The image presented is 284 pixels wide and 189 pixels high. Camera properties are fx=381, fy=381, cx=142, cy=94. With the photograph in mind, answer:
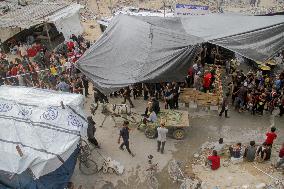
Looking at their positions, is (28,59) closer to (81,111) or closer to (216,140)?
(81,111)

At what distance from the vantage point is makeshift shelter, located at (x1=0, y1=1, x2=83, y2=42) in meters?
21.3

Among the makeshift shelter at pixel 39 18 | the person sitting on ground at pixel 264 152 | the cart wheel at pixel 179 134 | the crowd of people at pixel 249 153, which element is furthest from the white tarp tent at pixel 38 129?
the makeshift shelter at pixel 39 18

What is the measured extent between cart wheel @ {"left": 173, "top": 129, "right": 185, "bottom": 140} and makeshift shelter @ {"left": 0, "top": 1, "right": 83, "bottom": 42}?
434 inches

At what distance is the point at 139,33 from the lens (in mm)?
15047

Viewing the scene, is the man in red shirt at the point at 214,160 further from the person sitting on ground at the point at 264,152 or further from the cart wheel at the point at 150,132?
the cart wheel at the point at 150,132

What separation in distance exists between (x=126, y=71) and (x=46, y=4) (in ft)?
41.4

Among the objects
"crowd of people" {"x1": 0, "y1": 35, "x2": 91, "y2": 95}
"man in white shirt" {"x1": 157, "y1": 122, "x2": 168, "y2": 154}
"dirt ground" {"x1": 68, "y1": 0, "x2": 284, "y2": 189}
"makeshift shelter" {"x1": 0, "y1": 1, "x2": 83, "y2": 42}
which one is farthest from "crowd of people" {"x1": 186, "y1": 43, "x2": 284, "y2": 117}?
"makeshift shelter" {"x1": 0, "y1": 1, "x2": 83, "y2": 42}

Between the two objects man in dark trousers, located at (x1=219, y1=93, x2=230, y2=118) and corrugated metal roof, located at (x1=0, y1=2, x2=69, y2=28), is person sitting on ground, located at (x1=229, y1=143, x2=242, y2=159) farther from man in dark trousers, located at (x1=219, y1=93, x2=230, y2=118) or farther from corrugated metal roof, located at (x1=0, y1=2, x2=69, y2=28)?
corrugated metal roof, located at (x1=0, y1=2, x2=69, y2=28)

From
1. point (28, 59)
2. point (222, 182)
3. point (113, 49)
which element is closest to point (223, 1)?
Result: point (28, 59)

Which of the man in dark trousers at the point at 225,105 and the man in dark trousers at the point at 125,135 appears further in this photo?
the man in dark trousers at the point at 225,105

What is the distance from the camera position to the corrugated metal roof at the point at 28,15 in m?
21.2

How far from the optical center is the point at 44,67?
20438 mm

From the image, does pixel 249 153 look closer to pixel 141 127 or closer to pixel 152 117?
pixel 152 117

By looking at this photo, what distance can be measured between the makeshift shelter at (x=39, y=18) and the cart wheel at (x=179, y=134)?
36.2 feet
